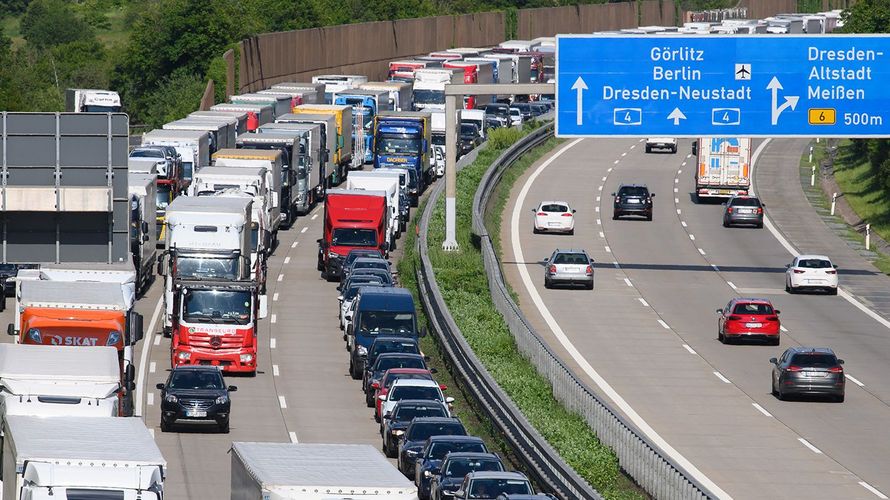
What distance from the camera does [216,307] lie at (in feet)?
141

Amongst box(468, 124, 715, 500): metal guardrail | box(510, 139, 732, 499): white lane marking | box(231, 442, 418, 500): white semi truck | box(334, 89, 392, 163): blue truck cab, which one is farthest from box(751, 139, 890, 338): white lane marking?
box(231, 442, 418, 500): white semi truck

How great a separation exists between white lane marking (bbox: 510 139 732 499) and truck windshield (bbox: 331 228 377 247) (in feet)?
16.8

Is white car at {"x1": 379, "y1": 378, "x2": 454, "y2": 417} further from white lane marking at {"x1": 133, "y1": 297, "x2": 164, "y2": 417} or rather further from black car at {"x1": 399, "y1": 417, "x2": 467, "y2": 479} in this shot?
white lane marking at {"x1": 133, "y1": 297, "x2": 164, "y2": 417}

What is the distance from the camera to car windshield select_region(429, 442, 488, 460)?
31375 mm

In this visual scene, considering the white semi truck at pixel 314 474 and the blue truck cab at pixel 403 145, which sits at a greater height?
the blue truck cab at pixel 403 145

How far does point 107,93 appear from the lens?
97188 mm

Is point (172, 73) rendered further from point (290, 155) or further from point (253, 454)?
point (253, 454)

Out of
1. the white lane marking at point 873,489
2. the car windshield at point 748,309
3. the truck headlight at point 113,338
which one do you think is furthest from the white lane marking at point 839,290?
the truck headlight at point 113,338

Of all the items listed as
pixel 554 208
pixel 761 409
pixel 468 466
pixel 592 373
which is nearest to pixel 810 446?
pixel 761 409

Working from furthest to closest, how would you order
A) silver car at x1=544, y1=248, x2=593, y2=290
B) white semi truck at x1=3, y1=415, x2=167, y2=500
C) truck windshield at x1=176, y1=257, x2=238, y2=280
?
silver car at x1=544, y1=248, x2=593, y2=290
truck windshield at x1=176, y1=257, x2=238, y2=280
white semi truck at x1=3, y1=415, x2=167, y2=500

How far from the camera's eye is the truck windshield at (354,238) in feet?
190

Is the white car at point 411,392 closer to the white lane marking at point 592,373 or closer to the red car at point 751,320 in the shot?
the white lane marking at point 592,373

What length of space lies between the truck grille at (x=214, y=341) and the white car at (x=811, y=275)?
2145 centimetres

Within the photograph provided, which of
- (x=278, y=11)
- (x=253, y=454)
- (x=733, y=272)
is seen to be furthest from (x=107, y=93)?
(x=253, y=454)
